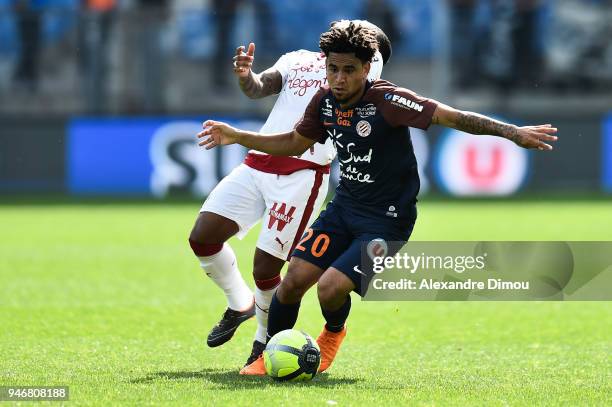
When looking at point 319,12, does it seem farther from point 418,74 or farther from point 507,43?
point 507,43

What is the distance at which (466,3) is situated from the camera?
22.9 metres

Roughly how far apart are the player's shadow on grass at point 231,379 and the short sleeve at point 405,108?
1.44 metres

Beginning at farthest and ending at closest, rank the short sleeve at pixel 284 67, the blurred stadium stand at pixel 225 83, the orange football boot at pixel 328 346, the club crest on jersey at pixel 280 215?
the blurred stadium stand at pixel 225 83
the short sleeve at pixel 284 67
the club crest on jersey at pixel 280 215
the orange football boot at pixel 328 346

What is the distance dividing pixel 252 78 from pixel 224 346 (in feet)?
5.88

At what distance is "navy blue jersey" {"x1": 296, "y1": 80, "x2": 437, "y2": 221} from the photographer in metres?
6.12

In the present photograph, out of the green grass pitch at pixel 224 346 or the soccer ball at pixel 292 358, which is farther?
the soccer ball at pixel 292 358

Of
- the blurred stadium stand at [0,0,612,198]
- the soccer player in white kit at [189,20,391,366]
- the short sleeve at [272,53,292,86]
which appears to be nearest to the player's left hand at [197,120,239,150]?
the soccer player in white kit at [189,20,391,366]

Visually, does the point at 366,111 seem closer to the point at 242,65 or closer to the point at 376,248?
the point at 376,248

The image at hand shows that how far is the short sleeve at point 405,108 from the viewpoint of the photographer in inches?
235

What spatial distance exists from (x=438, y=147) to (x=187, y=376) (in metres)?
13.6

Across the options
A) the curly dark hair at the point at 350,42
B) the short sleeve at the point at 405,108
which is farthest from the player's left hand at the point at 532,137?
the curly dark hair at the point at 350,42

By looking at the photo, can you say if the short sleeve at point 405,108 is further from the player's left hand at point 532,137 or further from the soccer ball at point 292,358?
the soccer ball at point 292,358

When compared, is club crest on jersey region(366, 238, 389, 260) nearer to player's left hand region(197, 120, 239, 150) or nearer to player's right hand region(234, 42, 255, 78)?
player's left hand region(197, 120, 239, 150)

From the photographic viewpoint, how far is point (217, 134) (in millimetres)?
6285
